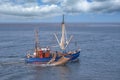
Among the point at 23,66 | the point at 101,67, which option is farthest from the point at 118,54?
the point at 23,66

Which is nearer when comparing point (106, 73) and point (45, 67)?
point (106, 73)

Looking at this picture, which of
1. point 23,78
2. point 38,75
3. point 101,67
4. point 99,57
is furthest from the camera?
point 99,57

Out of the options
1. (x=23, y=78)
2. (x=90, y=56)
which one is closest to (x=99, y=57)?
(x=90, y=56)

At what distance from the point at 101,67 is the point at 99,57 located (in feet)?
56.3

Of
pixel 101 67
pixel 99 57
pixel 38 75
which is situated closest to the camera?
pixel 38 75

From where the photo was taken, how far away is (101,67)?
77438mm

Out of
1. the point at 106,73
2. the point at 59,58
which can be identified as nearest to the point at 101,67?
the point at 106,73

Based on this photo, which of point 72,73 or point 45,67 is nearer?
point 72,73

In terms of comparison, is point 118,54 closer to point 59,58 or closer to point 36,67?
point 59,58

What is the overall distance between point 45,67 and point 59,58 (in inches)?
230

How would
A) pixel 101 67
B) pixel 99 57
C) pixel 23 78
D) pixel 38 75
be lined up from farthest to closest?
pixel 99 57, pixel 101 67, pixel 38 75, pixel 23 78

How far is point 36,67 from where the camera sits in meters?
78.2

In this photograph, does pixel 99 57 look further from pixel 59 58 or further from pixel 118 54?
pixel 59 58

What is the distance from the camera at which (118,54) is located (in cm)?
9869
